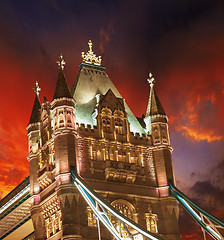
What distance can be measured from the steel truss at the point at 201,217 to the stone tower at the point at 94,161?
1.28m

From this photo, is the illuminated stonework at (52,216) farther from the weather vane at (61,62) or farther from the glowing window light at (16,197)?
the weather vane at (61,62)

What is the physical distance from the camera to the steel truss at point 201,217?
57750 millimetres

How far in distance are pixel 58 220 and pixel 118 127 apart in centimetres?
1145

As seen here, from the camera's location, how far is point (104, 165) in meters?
64.0

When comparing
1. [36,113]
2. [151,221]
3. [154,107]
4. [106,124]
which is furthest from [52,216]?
[154,107]

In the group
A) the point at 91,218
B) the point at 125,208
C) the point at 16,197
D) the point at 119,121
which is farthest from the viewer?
the point at 16,197

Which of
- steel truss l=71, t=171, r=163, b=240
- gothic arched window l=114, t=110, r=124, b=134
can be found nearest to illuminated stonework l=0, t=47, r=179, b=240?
gothic arched window l=114, t=110, r=124, b=134

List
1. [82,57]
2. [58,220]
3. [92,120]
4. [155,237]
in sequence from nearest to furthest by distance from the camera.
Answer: [155,237] → [58,220] → [92,120] → [82,57]

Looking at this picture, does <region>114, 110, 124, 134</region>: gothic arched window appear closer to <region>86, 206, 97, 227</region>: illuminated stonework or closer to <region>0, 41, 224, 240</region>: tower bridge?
<region>0, 41, 224, 240</region>: tower bridge

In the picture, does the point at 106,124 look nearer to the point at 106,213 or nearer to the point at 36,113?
the point at 36,113

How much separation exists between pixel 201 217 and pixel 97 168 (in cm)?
1090

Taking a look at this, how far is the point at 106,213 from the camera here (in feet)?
188

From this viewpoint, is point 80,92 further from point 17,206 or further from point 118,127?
point 17,206

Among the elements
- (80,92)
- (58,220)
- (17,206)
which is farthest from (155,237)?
(17,206)
